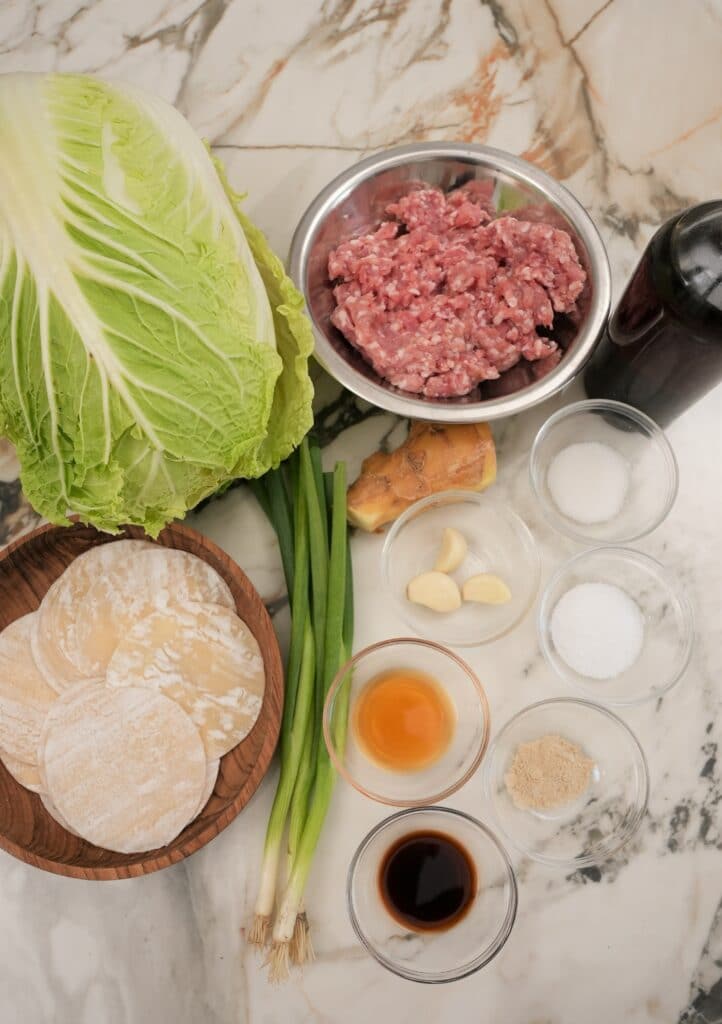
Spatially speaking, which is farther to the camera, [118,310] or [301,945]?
[301,945]

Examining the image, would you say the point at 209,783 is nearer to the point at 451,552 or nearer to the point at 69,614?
the point at 69,614

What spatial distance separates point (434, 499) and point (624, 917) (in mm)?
827

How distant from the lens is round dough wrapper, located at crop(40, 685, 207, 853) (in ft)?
5.06

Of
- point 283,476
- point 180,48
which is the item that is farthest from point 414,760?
point 180,48

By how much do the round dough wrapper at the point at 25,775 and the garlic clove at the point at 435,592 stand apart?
73cm

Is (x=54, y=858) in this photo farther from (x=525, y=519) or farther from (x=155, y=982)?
(x=525, y=519)

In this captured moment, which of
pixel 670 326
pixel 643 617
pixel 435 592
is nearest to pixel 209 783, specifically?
pixel 435 592

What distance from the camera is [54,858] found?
1507mm

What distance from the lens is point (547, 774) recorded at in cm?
165

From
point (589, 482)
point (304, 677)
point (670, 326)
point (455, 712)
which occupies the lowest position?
point (455, 712)

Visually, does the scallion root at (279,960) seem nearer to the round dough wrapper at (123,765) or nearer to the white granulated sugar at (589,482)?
the round dough wrapper at (123,765)

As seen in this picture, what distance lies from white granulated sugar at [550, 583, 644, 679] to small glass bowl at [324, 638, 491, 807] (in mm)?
195

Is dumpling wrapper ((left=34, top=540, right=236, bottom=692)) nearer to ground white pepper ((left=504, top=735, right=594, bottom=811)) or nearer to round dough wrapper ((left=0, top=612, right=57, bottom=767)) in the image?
round dough wrapper ((left=0, top=612, right=57, bottom=767))

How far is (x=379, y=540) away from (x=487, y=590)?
231mm
